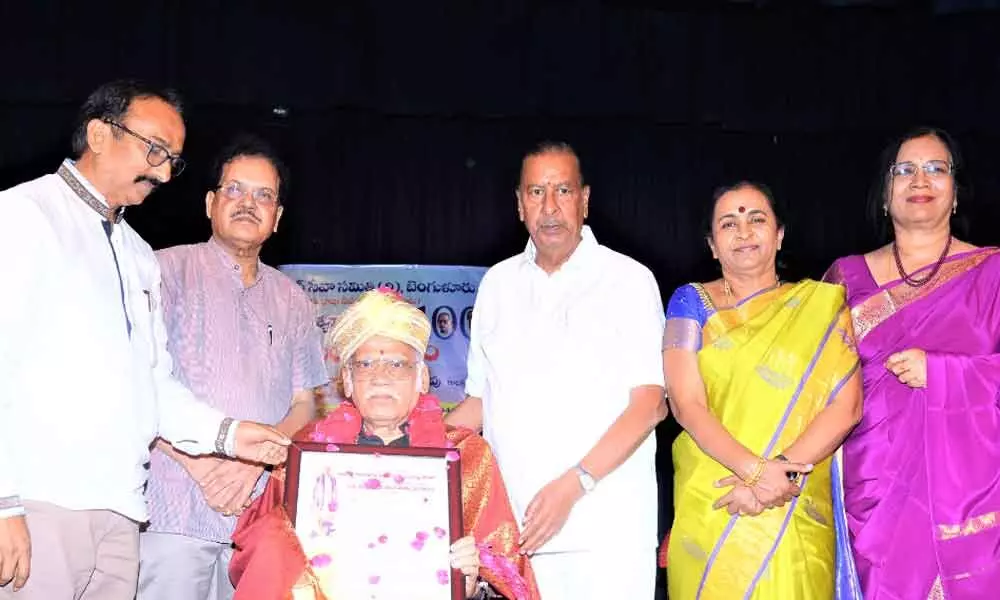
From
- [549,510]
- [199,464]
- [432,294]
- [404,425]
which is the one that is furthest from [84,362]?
[432,294]

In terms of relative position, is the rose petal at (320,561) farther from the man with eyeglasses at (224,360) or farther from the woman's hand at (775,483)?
the woman's hand at (775,483)

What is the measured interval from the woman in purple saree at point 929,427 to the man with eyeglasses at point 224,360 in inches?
66.8

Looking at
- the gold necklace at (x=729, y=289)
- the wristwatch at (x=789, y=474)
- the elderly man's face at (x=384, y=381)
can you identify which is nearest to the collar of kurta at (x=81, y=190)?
the elderly man's face at (x=384, y=381)

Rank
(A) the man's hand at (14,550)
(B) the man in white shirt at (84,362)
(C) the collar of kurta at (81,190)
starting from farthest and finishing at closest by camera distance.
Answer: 1. (C) the collar of kurta at (81,190)
2. (B) the man in white shirt at (84,362)
3. (A) the man's hand at (14,550)

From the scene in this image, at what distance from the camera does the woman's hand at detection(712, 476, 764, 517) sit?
2.95 m

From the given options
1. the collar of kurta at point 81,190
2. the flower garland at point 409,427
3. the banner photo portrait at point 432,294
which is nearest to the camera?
the collar of kurta at point 81,190

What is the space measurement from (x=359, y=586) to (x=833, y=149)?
5737mm

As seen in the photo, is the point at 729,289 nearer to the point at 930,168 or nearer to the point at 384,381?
the point at 930,168

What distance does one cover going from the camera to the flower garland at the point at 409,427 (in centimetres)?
272

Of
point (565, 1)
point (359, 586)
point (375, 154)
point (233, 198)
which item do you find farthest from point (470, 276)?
point (359, 586)

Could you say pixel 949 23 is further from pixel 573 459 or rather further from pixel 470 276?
pixel 573 459

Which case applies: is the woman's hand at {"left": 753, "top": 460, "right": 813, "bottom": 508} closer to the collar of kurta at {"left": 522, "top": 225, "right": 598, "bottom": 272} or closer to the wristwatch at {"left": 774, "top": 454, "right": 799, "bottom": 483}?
the wristwatch at {"left": 774, "top": 454, "right": 799, "bottom": 483}

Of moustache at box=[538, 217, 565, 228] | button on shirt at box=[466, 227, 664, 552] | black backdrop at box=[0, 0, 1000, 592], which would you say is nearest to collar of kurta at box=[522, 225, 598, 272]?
button on shirt at box=[466, 227, 664, 552]

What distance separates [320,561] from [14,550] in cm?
64
